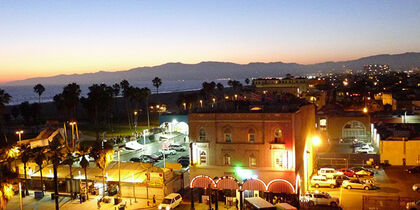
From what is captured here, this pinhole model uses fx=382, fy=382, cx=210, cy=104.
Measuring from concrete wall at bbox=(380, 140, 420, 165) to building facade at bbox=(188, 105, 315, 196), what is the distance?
15.7 metres

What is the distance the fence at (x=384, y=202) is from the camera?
32.2 metres

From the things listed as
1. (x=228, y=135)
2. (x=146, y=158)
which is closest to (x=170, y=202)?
(x=228, y=135)

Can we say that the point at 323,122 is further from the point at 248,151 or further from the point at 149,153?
the point at 248,151

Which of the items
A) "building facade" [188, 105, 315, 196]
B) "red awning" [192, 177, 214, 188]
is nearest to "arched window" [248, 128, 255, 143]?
"building facade" [188, 105, 315, 196]

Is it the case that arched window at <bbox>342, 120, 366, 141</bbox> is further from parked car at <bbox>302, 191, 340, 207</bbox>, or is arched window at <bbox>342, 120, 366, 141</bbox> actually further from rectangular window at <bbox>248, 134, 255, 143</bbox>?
rectangular window at <bbox>248, 134, 255, 143</bbox>

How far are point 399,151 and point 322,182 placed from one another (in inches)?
528

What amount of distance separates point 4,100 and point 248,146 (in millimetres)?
56115

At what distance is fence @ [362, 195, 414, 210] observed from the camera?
32156 mm

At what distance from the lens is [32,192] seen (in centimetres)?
3997

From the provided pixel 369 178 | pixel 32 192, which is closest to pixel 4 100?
pixel 32 192

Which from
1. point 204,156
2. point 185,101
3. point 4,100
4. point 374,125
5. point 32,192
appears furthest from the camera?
point 185,101

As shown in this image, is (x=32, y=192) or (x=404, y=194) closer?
(x=404, y=194)

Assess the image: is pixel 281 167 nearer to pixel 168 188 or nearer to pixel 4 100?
pixel 168 188

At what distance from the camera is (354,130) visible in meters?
60.5
